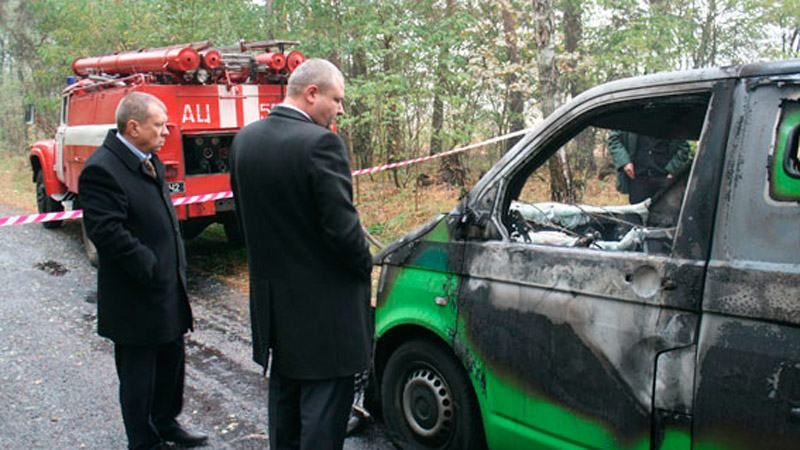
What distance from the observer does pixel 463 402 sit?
314 cm

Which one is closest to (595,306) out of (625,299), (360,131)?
(625,299)

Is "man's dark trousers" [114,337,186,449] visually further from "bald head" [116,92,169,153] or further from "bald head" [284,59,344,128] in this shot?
"bald head" [284,59,344,128]

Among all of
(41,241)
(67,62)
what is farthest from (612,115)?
(67,62)

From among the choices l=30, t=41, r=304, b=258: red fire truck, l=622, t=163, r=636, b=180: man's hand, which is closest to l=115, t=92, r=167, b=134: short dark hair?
l=622, t=163, r=636, b=180: man's hand

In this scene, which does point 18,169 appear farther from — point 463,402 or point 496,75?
point 463,402

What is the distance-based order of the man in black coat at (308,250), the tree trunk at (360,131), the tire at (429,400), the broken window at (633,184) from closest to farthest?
1. the man in black coat at (308,250)
2. the broken window at (633,184)
3. the tire at (429,400)
4. the tree trunk at (360,131)

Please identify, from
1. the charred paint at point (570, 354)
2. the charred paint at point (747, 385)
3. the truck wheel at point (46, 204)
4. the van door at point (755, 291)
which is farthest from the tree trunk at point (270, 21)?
the charred paint at point (747, 385)

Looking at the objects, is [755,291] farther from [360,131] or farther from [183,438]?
[360,131]

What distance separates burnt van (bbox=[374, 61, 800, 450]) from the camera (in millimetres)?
2135

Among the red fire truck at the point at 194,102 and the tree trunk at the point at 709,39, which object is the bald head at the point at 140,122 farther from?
the tree trunk at the point at 709,39

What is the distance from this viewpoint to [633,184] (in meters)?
4.39

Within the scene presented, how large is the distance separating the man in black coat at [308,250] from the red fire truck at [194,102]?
4889mm

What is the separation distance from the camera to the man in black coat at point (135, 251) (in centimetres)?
321

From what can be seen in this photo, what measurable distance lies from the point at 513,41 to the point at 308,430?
8.95 metres
